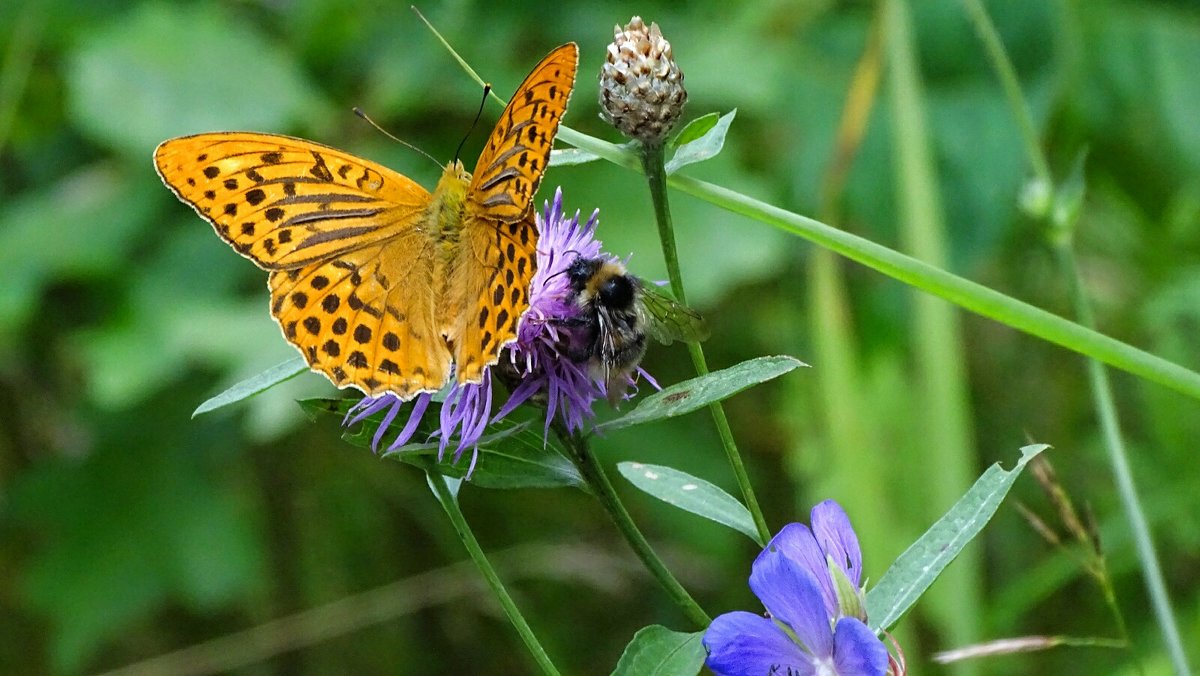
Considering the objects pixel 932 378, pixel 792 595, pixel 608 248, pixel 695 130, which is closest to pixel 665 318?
pixel 695 130

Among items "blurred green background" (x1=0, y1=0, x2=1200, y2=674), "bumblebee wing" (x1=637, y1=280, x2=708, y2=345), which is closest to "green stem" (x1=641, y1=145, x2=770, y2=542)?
"bumblebee wing" (x1=637, y1=280, x2=708, y2=345)

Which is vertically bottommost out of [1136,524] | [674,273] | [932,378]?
[932,378]

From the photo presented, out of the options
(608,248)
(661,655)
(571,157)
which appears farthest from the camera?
(608,248)

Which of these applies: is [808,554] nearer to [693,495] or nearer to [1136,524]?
[693,495]

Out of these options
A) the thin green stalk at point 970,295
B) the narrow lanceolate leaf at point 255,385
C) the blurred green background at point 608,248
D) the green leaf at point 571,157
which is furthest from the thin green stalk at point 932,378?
the narrow lanceolate leaf at point 255,385

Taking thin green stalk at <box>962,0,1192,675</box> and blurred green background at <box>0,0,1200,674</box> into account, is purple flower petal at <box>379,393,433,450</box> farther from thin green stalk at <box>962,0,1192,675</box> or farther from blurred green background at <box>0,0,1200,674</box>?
blurred green background at <box>0,0,1200,674</box>

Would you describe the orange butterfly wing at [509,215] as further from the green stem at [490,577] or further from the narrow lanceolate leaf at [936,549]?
the narrow lanceolate leaf at [936,549]
